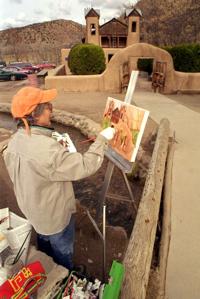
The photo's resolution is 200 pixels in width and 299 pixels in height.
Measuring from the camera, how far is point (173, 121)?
839 cm

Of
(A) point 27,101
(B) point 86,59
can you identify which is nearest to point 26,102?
(A) point 27,101

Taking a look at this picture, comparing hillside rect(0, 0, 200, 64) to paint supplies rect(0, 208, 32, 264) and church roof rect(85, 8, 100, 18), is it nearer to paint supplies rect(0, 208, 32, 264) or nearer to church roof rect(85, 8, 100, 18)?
church roof rect(85, 8, 100, 18)

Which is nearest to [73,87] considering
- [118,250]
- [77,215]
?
[77,215]

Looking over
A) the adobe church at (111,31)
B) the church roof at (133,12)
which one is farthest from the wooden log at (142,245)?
the church roof at (133,12)

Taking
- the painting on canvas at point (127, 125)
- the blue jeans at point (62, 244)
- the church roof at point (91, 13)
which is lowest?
the blue jeans at point (62, 244)

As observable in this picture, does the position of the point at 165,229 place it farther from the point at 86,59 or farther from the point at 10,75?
the point at 10,75

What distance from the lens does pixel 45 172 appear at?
6.66 ft

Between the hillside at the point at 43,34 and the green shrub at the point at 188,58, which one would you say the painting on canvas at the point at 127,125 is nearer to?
the green shrub at the point at 188,58

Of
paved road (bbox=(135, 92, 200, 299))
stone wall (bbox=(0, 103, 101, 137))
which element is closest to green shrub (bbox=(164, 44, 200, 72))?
paved road (bbox=(135, 92, 200, 299))

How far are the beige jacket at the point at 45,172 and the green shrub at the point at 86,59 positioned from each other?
515 inches

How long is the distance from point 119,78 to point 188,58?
14.2 ft

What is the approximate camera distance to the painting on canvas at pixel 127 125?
3.06 metres

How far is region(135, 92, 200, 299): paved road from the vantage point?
2.82m

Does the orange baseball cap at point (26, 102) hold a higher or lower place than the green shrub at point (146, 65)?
higher
